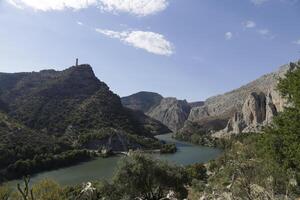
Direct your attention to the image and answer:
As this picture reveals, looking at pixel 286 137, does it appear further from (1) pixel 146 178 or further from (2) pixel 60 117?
(2) pixel 60 117

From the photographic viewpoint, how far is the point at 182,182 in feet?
125

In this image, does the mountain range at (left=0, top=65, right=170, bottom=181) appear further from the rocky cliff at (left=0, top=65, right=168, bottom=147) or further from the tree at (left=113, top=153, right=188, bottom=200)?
the tree at (left=113, top=153, right=188, bottom=200)

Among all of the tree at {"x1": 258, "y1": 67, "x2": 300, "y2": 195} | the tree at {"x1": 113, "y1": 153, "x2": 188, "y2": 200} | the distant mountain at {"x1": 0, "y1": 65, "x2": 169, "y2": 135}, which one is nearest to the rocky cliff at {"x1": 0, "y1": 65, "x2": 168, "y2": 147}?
the distant mountain at {"x1": 0, "y1": 65, "x2": 169, "y2": 135}

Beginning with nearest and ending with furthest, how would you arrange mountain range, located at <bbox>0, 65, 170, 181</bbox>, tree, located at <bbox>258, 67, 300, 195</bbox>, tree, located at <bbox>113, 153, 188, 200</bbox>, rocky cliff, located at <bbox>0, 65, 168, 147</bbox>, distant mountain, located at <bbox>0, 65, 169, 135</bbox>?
tree, located at <bbox>258, 67, 300, 195</bbox> < tree, located at <bbox>113, 153, 188, 200</bbox> < mountain range, located at <bbox>0, 65, 170, 181</bbox> < rocky cliff, located at <bbox>0, 65, 168, 147</bbox> < distant mountain, located at <bbox>0, 65, 169, 135</bbox>

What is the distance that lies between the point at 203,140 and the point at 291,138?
514ft

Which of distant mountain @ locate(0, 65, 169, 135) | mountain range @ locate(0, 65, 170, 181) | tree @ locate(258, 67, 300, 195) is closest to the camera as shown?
tree @ locate(258, 67, 300, 195)

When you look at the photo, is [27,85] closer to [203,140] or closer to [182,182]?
[203,140]

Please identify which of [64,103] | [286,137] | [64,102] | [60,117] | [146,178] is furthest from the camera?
[64,102]

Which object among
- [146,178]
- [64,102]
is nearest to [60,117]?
[64,102]

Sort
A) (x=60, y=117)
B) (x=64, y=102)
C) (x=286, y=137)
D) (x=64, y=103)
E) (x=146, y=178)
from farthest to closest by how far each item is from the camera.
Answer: (x=64, y=102)
(x=64, y=103)
(x=60, y=117)
(x=146, y=178)
(x=286, y=137)

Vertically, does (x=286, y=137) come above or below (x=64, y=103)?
below

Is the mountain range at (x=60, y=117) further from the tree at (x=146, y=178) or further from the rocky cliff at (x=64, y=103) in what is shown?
the tree at (x=146, y=178)

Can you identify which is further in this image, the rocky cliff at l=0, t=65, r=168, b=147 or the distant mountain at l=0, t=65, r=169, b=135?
the distant mountain at l=0, t=65, r=169, b=135

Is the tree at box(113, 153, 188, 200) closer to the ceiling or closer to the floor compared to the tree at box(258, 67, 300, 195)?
closer to the floor
